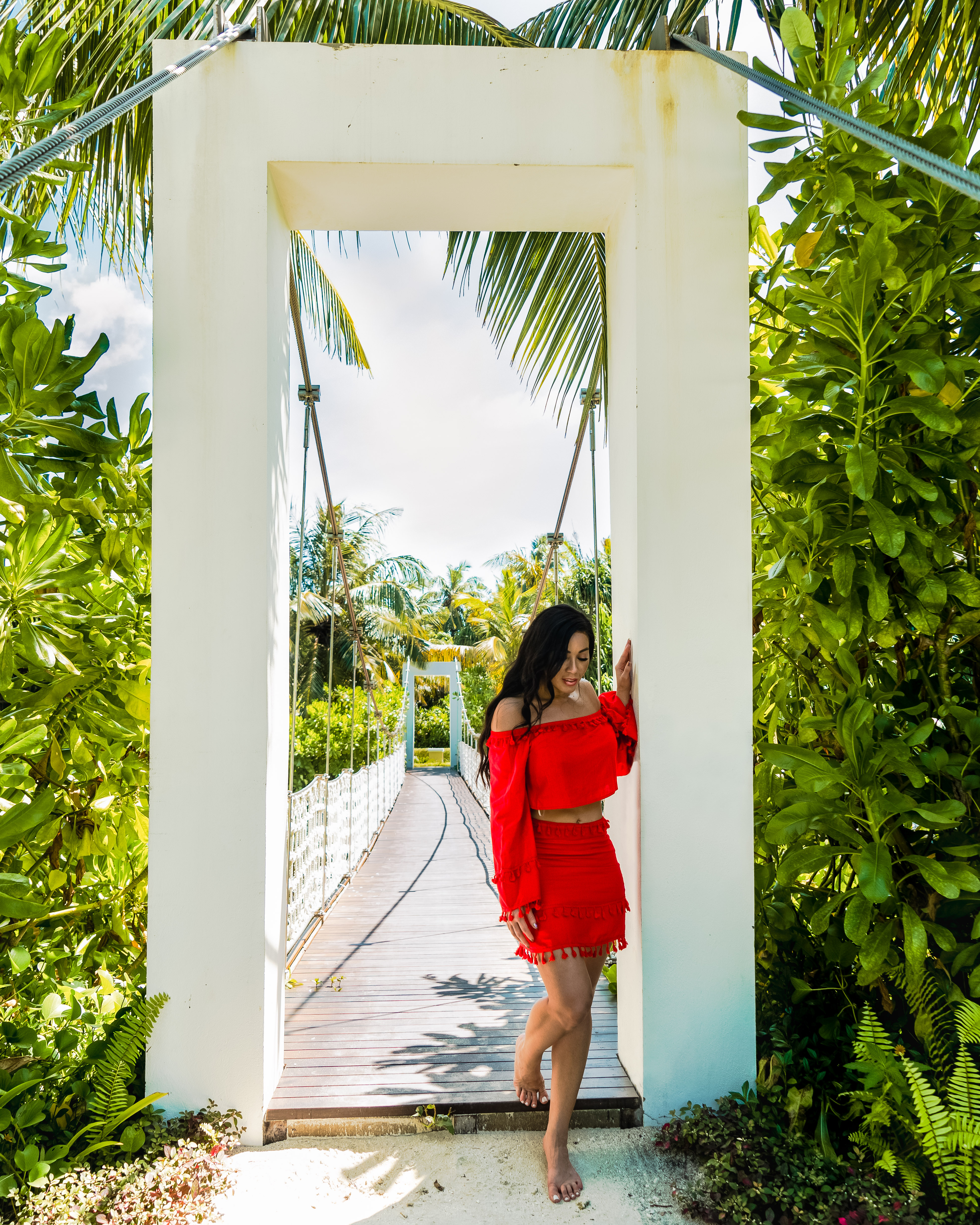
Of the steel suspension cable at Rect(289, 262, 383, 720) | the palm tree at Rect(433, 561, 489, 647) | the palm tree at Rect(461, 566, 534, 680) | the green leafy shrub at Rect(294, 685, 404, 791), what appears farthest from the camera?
the palm tree at Rect(433, 561, 489, 647)

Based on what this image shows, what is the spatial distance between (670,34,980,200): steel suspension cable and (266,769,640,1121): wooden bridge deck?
2.09m

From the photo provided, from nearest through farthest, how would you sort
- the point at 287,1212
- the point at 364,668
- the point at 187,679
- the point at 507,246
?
the point at 287,1212 < the point at 187,679 < the point at 507,246 < the point at 364,668

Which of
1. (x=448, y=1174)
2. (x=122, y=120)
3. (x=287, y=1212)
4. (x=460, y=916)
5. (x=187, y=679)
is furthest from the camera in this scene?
(x=460, y=916)

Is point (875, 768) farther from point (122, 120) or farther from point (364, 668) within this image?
point (364, 668)

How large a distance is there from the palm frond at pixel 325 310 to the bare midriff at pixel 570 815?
113 inches

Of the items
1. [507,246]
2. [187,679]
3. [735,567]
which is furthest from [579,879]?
[507,246]

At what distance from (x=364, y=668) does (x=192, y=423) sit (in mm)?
6640

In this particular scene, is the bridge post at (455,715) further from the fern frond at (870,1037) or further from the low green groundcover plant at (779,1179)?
the fern frond at (870,1037)

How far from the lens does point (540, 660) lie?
1.83 metres

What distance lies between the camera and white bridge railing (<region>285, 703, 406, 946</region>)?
327 cm

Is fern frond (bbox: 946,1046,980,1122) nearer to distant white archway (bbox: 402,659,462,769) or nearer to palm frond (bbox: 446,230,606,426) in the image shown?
palm frond (bbox: 446,230,606,426)

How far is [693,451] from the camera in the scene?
6.43 feet

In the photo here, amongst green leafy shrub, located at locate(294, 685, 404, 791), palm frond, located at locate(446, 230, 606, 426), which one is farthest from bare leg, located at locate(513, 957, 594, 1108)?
green leafy shrub, located at locate(294, 685, 404, 791)

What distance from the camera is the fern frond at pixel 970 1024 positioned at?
4.72 feet
